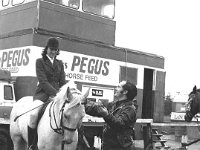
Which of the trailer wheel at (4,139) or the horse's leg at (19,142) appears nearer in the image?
the horse's leg at (19,142)

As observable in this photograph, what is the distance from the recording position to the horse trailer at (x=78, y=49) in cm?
1030

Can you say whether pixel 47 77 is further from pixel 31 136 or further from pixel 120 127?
pixel 120 127

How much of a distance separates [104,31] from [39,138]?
7013 mm

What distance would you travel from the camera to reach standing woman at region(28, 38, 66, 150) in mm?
6449

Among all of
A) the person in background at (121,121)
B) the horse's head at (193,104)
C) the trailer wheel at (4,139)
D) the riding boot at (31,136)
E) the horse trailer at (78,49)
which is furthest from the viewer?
the horse trailer at (78,49)

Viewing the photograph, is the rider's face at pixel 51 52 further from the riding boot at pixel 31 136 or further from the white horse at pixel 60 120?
the riding boot at pixel 31 136

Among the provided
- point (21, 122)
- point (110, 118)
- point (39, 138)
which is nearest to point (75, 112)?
point (110, 118)

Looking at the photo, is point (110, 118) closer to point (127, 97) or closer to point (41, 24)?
point (127, 97)

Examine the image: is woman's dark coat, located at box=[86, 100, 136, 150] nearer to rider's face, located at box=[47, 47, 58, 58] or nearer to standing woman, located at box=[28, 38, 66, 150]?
standing woman, located at box=[28, 38, 66, 150]

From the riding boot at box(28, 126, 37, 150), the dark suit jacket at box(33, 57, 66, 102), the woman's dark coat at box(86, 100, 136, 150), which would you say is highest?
the dark suit jacket at box(33, 57, 66, 102)

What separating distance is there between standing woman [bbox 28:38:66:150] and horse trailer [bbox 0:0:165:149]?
325cm

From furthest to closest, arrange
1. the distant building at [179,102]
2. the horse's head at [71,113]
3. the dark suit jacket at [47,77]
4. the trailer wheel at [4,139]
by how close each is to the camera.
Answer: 1. the distant building at [179,102]
2. the trailer wheel at [4,139]
3. the dark suit jacket at [47,77]
4. the horse's head at [71,113]

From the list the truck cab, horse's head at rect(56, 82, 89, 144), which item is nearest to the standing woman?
horse's head at rect(56, 82, 89, 144)

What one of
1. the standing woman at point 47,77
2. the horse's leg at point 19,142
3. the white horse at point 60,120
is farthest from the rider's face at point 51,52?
the horse's leg at point 19,142
